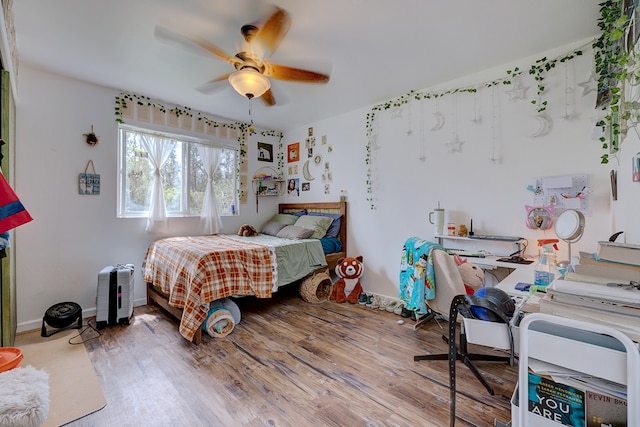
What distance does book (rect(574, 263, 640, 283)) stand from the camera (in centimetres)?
95

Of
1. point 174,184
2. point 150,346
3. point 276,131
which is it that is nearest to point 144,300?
point 150,346

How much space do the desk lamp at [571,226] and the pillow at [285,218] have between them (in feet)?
10.5

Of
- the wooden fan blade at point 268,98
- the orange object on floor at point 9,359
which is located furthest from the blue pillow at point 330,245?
the orange object on floor at point 9,359

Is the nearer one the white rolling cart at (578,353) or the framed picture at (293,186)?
the white rolling cart at (578,353)

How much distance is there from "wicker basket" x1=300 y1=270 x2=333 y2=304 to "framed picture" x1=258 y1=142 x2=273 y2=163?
2230 mm

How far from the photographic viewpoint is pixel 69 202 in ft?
9.63

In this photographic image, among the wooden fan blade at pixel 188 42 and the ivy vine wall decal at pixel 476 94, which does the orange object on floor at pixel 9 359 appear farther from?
the ivy vine wall decal at pixel 476 94

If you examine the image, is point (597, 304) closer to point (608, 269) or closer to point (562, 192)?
point (608, 269)

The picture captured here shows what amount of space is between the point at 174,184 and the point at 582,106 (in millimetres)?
4431

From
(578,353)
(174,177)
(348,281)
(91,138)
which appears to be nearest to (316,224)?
(348,281)

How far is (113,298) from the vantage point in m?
2.75

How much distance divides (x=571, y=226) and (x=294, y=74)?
238 centimetres

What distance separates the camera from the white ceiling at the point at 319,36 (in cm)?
188

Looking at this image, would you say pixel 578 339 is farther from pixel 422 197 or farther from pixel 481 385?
pixel 422 197
